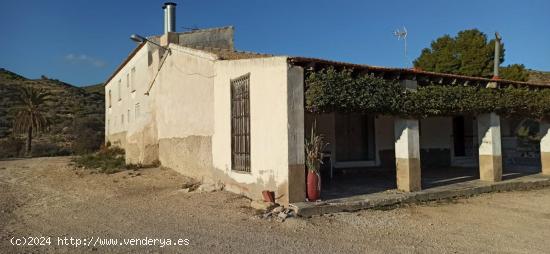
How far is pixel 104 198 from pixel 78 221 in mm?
2714

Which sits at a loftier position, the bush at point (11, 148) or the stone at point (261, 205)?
the bush at point (11, 148)

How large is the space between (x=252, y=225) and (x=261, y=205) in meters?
1.03

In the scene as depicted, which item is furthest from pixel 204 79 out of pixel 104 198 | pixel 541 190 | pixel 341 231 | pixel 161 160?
pixel 541 190

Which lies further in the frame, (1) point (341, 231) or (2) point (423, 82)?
(2) point (423, 82)

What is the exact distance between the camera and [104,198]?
34.3 feet

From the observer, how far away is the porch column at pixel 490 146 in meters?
11.0

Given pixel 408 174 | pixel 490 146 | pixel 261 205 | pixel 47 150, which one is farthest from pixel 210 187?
pixel 47 150

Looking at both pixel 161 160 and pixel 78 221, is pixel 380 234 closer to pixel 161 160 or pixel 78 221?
pixel 78 221

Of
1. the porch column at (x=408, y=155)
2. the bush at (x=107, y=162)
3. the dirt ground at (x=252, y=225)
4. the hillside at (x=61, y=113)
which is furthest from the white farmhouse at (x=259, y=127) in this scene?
the hillside at (x=61, y=113)

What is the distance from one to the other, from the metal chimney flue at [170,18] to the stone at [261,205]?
447 inches

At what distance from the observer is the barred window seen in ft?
30.3

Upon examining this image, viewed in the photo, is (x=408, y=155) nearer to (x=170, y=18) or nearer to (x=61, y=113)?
(x=170, y=18)

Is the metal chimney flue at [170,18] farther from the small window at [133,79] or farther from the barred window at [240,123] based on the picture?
the barred window at [240,123]

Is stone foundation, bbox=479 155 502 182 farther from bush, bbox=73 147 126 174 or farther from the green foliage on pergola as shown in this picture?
bush, bbox=73 147 126 174
